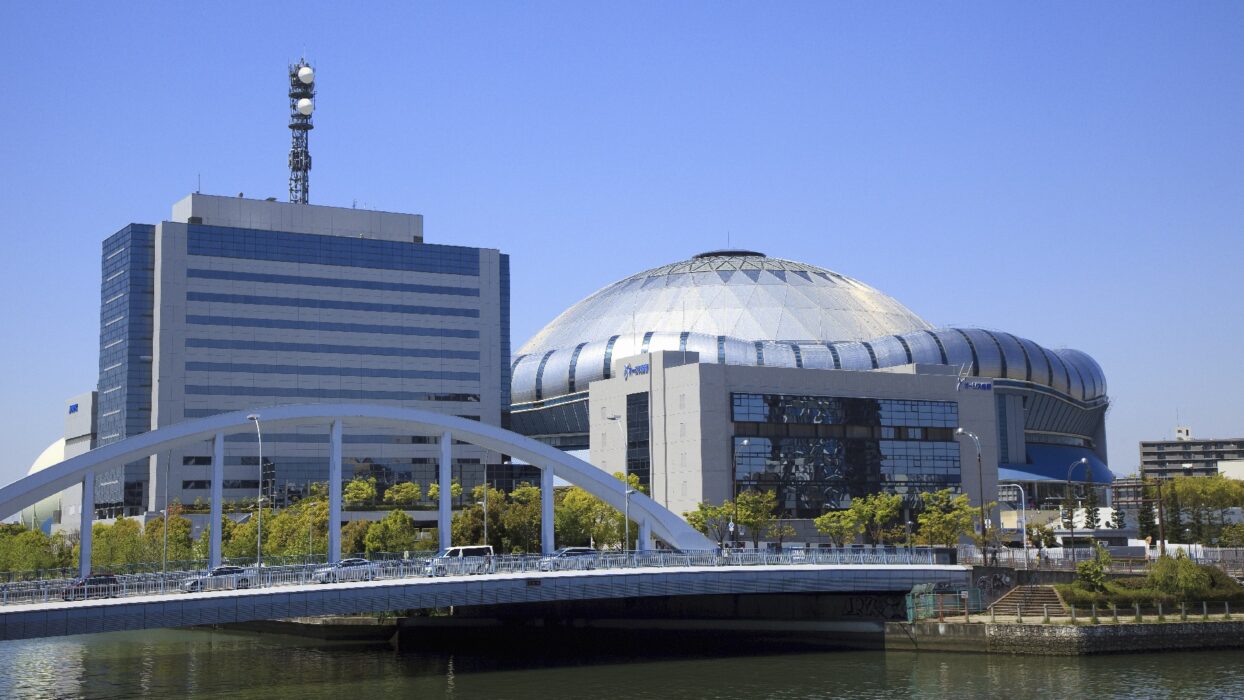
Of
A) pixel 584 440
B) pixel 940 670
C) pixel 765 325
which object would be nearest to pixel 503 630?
pixel 940 670

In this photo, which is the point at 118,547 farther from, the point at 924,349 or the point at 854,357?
the point at 924,349

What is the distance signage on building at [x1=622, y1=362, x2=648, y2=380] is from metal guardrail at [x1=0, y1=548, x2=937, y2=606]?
4240 centimetres

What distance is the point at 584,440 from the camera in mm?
151125

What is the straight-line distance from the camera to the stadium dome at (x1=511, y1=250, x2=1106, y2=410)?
14338 cm

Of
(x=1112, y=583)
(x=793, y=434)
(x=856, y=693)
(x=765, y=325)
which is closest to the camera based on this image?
(x=856, y=693)

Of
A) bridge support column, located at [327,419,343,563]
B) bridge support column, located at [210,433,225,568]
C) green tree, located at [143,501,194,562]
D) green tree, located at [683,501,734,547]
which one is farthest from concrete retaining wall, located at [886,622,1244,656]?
green tree, located at [143,501,194,562]

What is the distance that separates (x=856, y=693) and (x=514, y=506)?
48371 millimetres

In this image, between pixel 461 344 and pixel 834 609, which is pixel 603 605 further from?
pixel 461 344

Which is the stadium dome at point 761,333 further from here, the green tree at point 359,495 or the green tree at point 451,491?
the green tree at point 359,495

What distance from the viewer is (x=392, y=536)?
95688 mm

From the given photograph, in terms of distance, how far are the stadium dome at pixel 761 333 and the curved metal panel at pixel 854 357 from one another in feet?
0.34

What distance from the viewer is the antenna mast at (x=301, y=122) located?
164750 millimetres

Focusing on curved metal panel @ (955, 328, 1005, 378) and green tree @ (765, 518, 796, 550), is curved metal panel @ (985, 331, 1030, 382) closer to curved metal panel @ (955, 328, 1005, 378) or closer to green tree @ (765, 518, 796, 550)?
curved metal panel @ (955, 328, 1005, 378)

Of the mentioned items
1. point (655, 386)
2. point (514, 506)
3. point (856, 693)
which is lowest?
point (856, 693)
